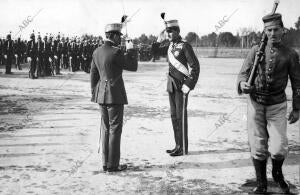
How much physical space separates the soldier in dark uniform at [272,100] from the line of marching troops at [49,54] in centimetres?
1537

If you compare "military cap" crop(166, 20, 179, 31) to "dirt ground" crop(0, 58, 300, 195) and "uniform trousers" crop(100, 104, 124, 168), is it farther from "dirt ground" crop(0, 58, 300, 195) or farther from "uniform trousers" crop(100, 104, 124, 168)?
"dirt ground" crop(0, 58, 300, 195)

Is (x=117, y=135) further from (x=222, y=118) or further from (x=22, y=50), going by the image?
(x=22, y=50)

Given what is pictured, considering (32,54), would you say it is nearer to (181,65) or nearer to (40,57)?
(40,57)

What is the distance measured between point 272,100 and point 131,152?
2.49m

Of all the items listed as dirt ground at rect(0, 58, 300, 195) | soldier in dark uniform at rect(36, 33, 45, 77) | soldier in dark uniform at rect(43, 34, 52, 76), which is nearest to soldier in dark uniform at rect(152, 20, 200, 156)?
dirt ground at rect(0, 58, 300, 195)

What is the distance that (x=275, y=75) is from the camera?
4297mm

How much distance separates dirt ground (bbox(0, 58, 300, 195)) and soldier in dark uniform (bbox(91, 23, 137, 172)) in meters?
0.29

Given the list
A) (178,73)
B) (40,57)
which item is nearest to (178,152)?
(178,73)

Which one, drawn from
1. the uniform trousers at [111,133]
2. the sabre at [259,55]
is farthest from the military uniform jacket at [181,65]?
the sabre at [259,55]

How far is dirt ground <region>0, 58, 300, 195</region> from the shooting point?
4.55m

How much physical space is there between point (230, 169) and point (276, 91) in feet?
4.71

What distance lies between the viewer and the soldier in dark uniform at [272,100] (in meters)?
4.24

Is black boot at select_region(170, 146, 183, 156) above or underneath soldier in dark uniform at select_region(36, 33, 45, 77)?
underneath

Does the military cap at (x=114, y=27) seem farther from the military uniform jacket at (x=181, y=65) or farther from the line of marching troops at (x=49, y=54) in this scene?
the line of marching troops at (x=49, y=54)
